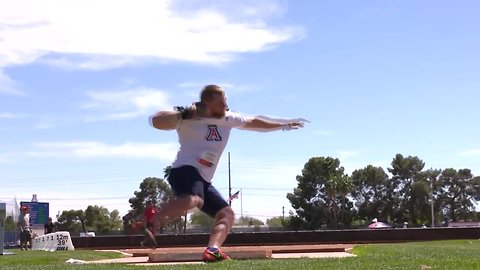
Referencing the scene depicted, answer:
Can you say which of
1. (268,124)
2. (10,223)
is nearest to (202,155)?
(268,124)

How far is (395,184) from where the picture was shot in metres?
108

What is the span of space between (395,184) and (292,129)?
10237 centimetres

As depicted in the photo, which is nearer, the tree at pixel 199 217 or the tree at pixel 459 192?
the tree at pixel 199 217

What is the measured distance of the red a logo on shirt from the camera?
724 cm

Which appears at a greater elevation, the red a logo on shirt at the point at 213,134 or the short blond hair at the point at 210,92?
the short blond hair at the point at 210,92

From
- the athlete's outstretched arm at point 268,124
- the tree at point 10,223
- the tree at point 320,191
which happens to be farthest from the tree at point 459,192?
the athlete's outstretched arm at point 268,124

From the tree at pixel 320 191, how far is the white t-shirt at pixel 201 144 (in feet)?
285

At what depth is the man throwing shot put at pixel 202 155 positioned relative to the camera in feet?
22.9

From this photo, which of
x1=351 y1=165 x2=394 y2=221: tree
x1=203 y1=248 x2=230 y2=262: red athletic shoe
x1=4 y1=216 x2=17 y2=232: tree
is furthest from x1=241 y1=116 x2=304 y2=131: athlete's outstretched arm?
x1=351 y1=165 x2=394 y2=221: tree

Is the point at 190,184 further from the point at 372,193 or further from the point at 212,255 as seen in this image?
the point at 372,193

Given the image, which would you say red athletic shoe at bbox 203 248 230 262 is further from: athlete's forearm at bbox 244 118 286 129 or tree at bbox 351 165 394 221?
tree at bbox 351 165 394 221

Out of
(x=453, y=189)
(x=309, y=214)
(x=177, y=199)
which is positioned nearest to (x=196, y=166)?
(x=177, y=199)

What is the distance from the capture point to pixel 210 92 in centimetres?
720

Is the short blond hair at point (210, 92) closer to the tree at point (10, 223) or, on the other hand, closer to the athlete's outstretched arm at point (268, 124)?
the athlete's outstretched arm at point (268, 124)
